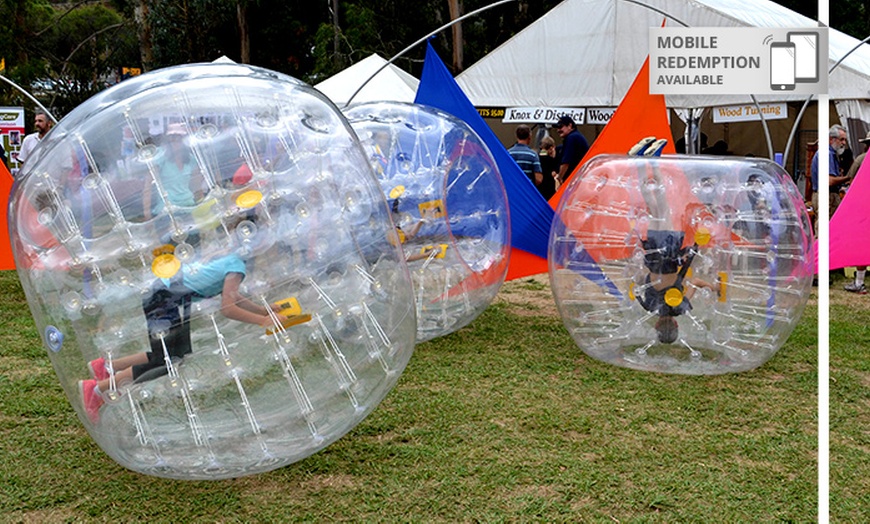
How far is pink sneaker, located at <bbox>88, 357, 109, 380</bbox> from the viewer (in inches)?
131

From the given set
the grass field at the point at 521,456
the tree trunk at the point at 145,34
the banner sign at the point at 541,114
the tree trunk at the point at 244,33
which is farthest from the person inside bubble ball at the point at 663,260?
the tree trunk at the point at 145,34

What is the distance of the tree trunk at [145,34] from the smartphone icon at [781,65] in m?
25.3

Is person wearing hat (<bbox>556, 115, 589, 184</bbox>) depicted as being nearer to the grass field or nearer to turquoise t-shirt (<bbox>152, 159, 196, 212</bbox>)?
the grass field

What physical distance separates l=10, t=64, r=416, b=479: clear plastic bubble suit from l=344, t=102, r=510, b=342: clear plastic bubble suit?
2036mm

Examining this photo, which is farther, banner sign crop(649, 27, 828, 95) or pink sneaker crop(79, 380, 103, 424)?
pink sneaker crop(79, 380, 103, 424)

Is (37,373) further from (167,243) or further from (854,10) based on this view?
(854,10)

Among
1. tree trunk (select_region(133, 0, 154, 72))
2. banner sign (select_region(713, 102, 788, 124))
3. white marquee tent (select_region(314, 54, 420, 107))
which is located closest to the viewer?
banner sign (select_region(713, 102, 788, 124))

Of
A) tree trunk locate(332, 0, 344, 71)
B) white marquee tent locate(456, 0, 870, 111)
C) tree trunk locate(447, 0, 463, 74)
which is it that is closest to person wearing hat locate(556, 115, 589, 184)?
white marquee tent locate(456, 0, 870, 111)

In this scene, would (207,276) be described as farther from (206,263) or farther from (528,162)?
(528,162)

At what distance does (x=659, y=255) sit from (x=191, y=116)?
3054 millimetres

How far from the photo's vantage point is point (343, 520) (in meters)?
3.57

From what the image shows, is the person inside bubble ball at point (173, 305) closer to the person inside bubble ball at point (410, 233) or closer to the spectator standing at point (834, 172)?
the person inside bubble ball at point (410, 233)

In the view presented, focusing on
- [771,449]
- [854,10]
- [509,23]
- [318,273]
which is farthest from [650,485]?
[854,10]

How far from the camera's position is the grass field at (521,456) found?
3.67 meters
